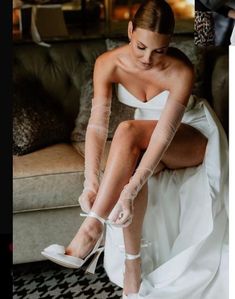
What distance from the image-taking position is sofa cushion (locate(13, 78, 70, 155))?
1567 mm

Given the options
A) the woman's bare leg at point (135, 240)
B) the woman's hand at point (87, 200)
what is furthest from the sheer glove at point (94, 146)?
the woman's bare leg at point (135, 240)

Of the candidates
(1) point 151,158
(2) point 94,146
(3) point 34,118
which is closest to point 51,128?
(3) point 34,118

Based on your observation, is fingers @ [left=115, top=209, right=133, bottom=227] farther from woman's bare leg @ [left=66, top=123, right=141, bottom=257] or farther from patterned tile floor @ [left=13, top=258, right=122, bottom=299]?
patterned tile floor @ [left=13, top=258, right=122, bottom=299]

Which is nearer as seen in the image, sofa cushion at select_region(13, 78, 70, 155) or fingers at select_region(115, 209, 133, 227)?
fingers at select_region(115, 209, 133, 227)

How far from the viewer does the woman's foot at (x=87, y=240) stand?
136cm

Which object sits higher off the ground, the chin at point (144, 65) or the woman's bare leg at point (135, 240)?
the chin at point (144, 65)

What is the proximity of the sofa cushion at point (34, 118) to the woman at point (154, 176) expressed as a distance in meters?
0.19

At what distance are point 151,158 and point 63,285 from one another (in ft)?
1.42

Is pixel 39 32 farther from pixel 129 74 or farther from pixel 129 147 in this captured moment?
pixel 129 147

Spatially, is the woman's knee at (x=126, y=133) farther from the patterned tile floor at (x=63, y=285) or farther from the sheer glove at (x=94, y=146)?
the patterned tile floor at (x=63, y=285)

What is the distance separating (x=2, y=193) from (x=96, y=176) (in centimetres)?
22

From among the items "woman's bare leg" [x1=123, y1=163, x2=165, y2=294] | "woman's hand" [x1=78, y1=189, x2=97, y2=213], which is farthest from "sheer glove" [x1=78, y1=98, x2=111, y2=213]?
"woman's bare leg" [x1=123, y1=163, x2=165, y2=294]

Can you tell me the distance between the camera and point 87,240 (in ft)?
4.48

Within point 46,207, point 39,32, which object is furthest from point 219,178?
point 39,32
